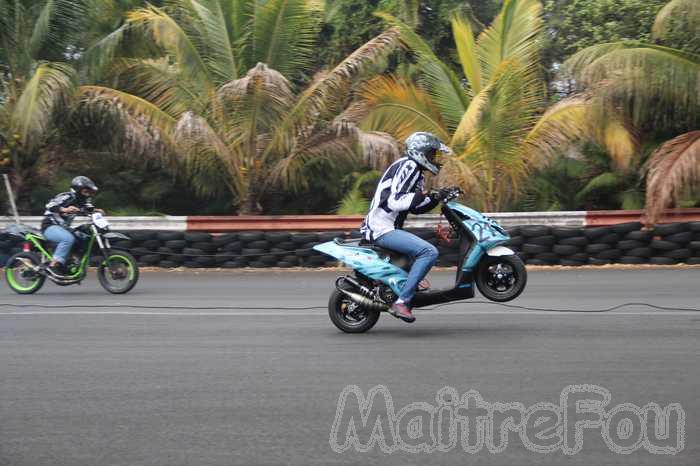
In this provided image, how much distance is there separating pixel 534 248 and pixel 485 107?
3.32 m

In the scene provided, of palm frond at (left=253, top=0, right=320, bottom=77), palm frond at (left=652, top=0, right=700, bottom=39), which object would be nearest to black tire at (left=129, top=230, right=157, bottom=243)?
palm frond at (left=253, top=0, right=320, bottom=77)

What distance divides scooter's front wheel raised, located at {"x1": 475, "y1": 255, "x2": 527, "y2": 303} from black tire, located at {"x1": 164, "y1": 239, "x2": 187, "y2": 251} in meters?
8.81

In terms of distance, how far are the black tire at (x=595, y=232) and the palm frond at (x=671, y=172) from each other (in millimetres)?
760

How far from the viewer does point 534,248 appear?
15.8m

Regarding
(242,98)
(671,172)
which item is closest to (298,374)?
(671,172)

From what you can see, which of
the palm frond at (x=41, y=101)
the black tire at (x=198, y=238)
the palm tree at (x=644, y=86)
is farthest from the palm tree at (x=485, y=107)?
the palm frond at (x=41, y=101)

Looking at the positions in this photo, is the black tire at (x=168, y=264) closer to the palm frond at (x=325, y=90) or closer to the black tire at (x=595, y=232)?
the palm frond at (x=325, y=90)

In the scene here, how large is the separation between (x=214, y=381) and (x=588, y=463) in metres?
3.14

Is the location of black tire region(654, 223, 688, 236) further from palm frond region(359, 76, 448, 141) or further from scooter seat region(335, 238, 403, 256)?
scooter seat region(335, 238, 403, 256)

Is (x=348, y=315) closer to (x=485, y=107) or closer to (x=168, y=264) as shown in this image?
(x=168, y=264)

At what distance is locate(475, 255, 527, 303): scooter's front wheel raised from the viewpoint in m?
9.12

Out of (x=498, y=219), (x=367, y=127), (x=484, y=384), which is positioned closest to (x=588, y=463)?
(x=484, y=384)

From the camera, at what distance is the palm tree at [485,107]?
58.1 ft

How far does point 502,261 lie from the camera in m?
9.16
